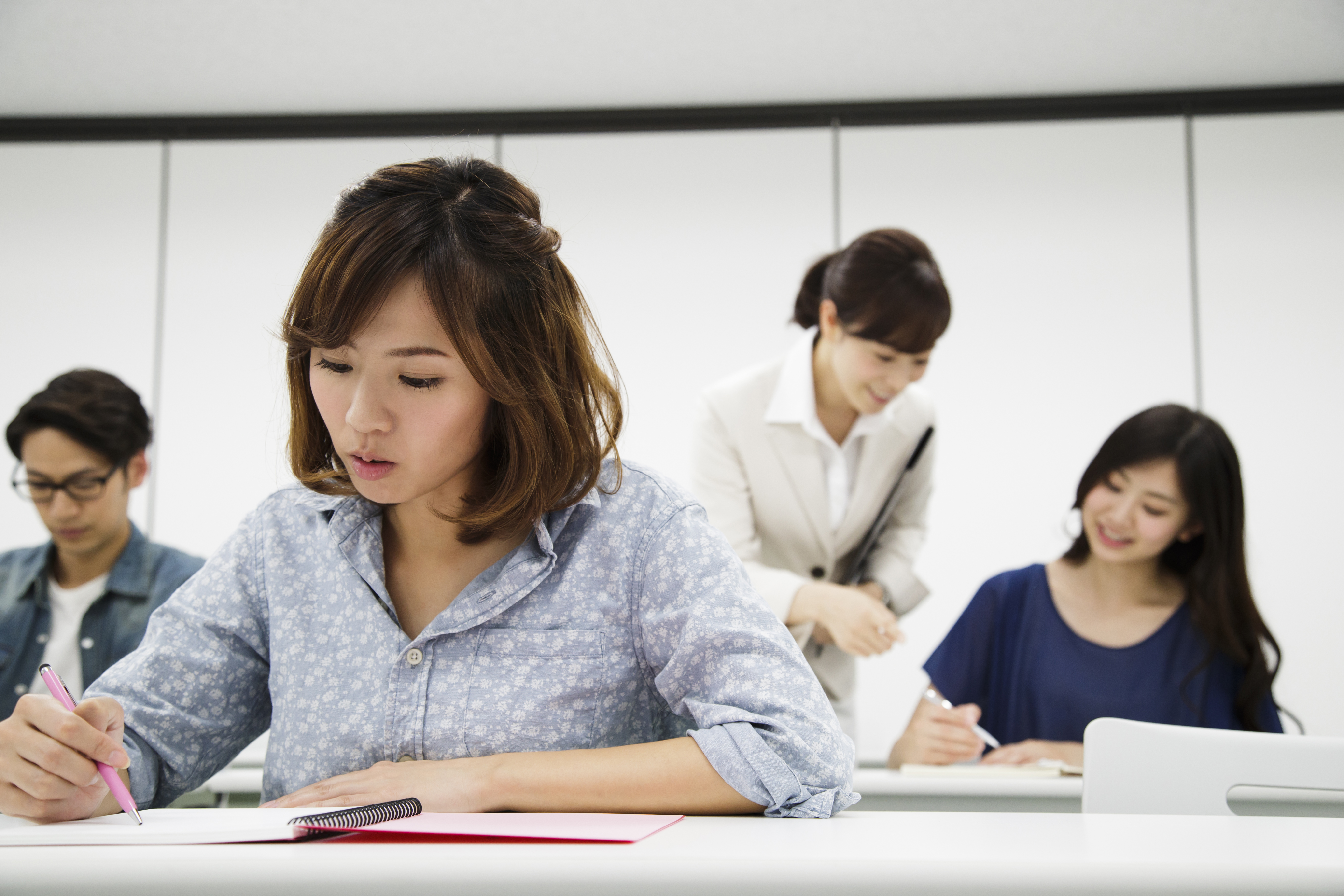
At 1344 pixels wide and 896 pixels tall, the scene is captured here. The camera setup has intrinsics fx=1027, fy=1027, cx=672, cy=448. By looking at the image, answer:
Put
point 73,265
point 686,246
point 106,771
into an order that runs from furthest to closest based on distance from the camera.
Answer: point 73,265 → point 686,246 → point 106,771

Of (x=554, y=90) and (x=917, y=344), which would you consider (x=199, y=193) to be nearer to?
(x=554, y=90)

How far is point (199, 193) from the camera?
3531 millimetres

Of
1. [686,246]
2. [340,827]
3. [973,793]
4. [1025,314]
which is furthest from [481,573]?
[1025,314]

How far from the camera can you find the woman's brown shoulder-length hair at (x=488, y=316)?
0.88 meters

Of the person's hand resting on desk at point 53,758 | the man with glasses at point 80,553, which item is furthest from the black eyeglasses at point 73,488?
the person's hand resting on desk at point 53,758

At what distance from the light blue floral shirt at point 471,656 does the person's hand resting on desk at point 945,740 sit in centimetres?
103

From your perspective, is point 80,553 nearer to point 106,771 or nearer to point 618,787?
point 106,771

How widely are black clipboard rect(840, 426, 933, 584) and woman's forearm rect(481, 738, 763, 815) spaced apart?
1510mm

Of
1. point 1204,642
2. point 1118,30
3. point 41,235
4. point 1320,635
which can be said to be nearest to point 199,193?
point 41,235

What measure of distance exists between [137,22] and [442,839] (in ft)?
10.1

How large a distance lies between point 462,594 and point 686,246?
2654 millimetres

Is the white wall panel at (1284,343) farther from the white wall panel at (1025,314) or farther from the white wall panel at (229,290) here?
the white wall panel at (229,290)

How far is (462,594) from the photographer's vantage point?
35.9 inches

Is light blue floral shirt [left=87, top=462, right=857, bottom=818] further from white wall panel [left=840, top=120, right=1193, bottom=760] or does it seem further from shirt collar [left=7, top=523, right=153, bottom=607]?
white wall panel [left=840, top=120, right=1193, bottom=760]
